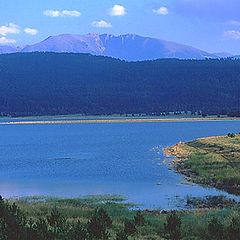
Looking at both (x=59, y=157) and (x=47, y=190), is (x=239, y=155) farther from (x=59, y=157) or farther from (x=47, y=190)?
(x=59, y=157)

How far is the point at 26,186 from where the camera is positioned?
49.3m

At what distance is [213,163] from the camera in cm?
5359

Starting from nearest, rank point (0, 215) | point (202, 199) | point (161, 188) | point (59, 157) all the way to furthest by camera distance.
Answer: point (0, 215), point (202, 199), point (161, 188), point (59, 157)

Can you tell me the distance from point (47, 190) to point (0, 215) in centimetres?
2156

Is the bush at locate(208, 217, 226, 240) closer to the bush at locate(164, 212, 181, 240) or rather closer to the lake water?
the bush at locate(164, 212, 181, 240)

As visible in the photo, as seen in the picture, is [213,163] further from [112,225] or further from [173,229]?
[173,229]

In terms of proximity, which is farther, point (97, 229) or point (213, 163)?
point (213, 163)

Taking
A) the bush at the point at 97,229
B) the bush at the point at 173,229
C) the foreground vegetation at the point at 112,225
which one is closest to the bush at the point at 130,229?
the foreground vegetation at the point at 112,225

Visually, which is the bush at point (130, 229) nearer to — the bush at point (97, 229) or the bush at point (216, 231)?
the bush at point (97, 229)

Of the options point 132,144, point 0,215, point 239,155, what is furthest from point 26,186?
point 132,144

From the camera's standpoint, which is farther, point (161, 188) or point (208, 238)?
point (161, 188)

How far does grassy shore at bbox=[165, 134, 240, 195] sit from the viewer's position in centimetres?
4542

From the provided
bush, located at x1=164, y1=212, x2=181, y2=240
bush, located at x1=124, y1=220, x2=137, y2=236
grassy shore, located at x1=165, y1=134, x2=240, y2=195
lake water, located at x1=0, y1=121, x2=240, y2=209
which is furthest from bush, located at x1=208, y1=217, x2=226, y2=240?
grassy shore, located at x1=165, y1=134, x2=240, y2=195

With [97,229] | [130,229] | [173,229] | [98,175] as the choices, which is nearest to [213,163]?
[98,175]
